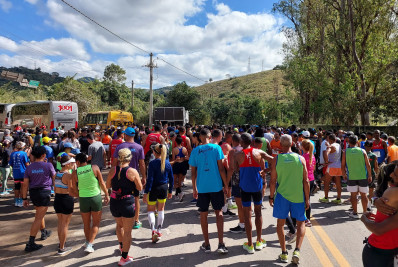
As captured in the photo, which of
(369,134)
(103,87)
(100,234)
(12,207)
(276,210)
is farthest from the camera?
(103,87)

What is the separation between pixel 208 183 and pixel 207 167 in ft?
0.89

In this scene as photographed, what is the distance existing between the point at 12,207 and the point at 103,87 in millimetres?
52811

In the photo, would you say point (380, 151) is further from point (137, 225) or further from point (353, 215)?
point (137, 225)

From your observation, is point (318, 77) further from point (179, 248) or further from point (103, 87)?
point (103, 87)

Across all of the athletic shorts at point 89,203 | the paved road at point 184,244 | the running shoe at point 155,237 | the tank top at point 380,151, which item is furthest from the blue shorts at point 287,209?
the tank top at point 380,151

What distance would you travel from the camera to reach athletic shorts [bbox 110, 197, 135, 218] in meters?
4.27

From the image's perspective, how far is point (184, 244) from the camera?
5.11 metres

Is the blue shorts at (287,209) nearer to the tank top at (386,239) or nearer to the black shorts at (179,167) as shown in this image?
the tank top at (386,239)

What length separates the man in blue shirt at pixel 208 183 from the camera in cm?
471

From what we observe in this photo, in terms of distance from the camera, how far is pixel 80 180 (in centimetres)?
464

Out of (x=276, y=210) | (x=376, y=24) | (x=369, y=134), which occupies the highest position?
(x=376, y=24)

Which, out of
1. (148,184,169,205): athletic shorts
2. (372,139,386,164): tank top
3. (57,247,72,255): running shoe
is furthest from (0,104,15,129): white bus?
(372,139,386,164): tank top

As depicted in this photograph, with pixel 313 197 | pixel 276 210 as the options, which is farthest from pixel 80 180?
pixel 313 197

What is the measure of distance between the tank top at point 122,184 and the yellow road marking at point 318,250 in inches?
125
